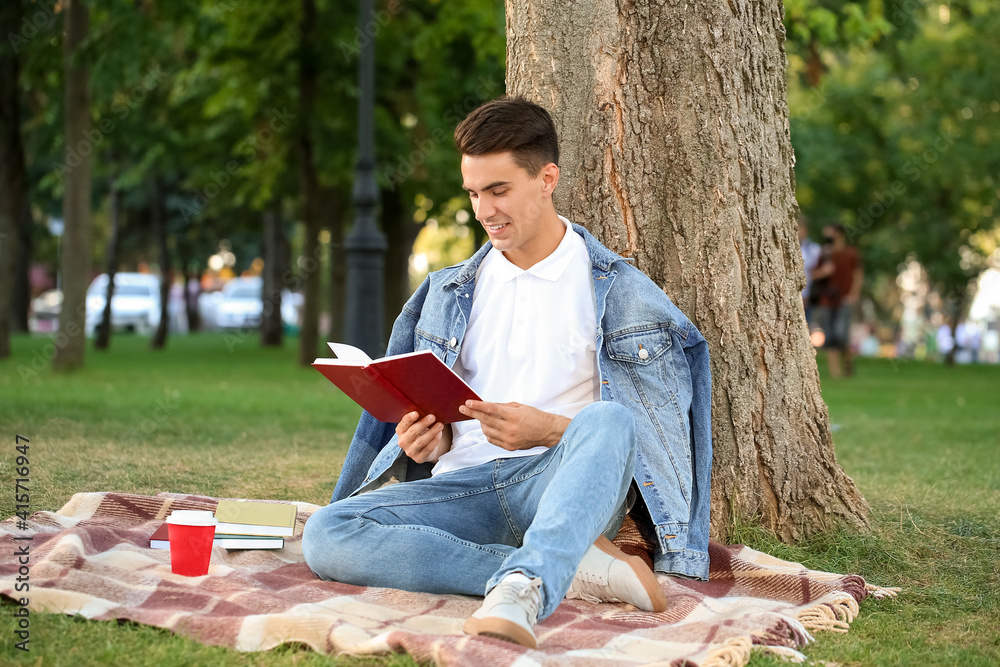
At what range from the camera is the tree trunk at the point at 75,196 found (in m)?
11.9

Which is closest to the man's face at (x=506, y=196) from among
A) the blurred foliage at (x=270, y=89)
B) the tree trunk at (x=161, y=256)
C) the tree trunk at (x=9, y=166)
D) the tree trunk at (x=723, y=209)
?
the tree trunk at (x=723, y=209)

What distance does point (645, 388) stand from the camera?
3.66 m

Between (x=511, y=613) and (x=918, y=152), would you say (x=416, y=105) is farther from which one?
(x=511, y=613)

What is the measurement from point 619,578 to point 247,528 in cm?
144

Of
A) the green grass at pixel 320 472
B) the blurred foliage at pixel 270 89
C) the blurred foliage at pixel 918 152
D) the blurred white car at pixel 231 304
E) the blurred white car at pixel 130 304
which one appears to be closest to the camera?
the green grass at pixel 320 472

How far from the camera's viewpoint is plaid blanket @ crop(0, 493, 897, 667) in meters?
2.89

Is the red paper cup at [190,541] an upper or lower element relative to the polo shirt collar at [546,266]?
lower

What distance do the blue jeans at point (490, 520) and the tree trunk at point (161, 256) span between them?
750 inches

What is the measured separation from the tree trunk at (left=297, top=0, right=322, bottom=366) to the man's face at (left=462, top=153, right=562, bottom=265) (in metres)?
11.7

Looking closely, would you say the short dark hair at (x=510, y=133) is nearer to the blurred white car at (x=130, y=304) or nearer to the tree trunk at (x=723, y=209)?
the tree trunk at (x=723, y=209)

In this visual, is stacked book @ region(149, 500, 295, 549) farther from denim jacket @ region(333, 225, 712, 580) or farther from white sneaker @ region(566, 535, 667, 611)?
white sneaker @ region(566, 535, 667, 611)

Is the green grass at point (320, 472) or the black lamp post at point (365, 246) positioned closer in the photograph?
the green grass at point (320, 472)

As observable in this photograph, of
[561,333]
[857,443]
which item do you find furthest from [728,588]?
[857,443]

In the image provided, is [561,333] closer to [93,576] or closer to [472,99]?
[93,576]
